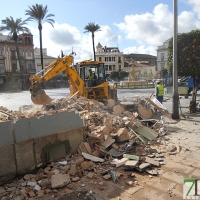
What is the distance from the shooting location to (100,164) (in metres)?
4.88

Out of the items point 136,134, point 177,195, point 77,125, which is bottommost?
point 177,195

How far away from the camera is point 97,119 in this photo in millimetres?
7086

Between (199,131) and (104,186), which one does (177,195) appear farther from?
(199,131)

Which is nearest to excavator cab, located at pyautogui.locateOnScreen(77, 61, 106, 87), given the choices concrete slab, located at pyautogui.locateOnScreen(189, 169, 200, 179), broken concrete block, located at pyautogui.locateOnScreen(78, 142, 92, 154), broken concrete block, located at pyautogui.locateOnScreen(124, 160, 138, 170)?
broken concrete block, located at pyautogui.locateOnScreen(78, 142, 92, 154)

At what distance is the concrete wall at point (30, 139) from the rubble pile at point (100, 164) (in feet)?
0.83

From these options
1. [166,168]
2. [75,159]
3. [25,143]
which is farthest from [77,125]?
[166,168]

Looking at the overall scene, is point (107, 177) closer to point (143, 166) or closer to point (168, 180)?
point (143, 166)

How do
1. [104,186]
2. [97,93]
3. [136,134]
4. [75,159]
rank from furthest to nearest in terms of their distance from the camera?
[97,93] → [136,134] → [75,159] → [104,186]

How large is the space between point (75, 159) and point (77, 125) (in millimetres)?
900

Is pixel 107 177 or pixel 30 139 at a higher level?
pixel 30 139

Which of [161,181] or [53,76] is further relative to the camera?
[53,76]

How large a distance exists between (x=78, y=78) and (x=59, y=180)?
8063 millimetres

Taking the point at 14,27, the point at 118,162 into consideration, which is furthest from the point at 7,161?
the point at 14,27

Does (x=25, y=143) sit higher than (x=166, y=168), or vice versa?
(x=25, y=143)
